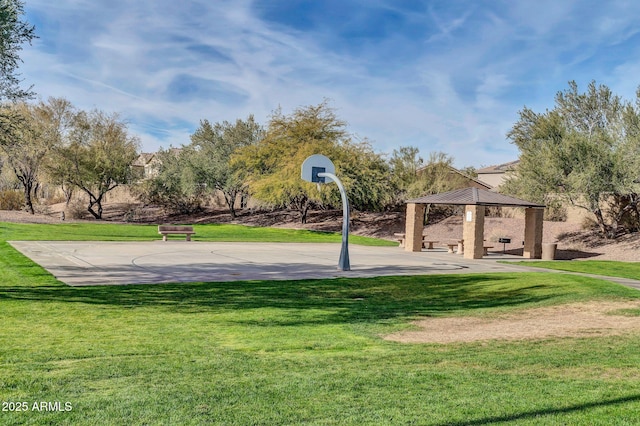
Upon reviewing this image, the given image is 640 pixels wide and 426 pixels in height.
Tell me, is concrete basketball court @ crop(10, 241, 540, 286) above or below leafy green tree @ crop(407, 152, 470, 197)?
below

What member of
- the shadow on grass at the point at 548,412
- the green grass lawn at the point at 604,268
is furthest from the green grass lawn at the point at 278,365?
the green grass lawn at the point at 604,268

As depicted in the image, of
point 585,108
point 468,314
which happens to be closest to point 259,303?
point 468,314

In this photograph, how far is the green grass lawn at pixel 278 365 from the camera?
14.9ft

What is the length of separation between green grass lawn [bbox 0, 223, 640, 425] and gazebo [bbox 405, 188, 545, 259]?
11.5 metres

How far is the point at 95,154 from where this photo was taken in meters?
43.4

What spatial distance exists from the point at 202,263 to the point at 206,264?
0.30 metres

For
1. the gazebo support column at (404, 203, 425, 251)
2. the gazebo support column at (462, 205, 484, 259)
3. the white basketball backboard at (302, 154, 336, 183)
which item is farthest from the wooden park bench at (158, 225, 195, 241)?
the gazebo support column at (462, 205, 484, 259)

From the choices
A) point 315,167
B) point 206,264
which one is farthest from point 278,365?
point 315,167

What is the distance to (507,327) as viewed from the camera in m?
8.99

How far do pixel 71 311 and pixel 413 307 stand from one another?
19.6 feet

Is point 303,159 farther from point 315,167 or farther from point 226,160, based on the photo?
point 315,167

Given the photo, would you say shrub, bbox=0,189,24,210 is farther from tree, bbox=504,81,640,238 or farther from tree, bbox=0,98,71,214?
tree, bbox=504,81,640,238

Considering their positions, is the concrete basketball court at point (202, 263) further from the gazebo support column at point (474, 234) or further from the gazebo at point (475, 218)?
the gazebo at point (475, 218)

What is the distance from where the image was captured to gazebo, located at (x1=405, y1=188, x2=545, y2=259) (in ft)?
74.7
